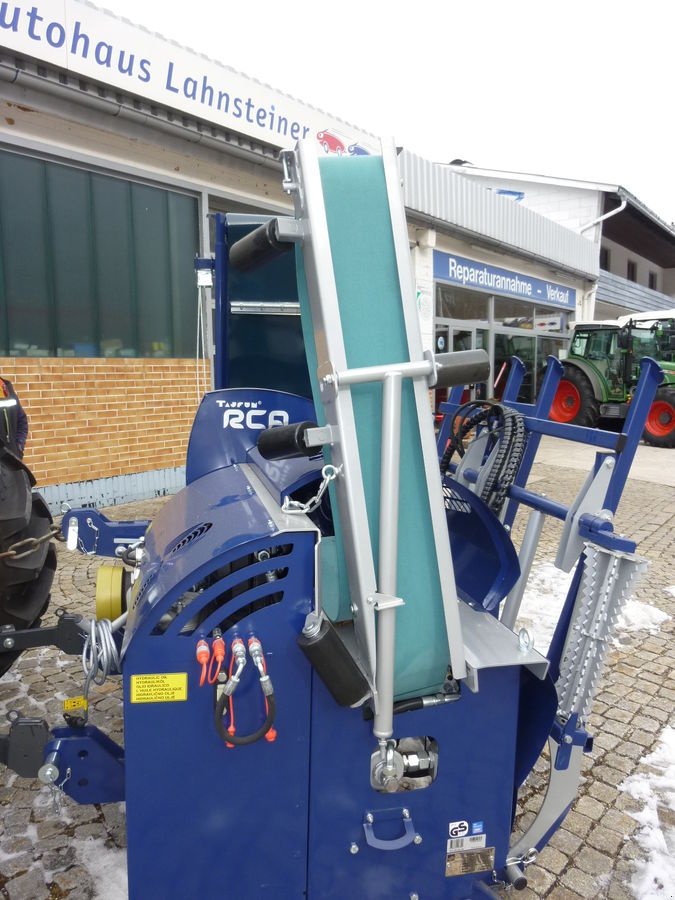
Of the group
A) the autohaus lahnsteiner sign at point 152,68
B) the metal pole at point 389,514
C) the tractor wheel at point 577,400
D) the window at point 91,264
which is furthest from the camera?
the tractor wheel at point 577,400

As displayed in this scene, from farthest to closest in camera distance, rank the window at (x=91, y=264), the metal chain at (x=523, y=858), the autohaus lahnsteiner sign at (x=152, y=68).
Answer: the window at (x=91, y=264), the autohaus lahnsteiner sign at (x=152, y=68), the metal chain at (x=523, y=858)

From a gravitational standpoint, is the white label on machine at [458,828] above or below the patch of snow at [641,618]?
above

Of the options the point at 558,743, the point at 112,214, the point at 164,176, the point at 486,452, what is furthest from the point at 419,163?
the point at 558,743

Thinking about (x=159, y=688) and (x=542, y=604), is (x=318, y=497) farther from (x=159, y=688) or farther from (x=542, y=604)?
(x=542, y=604)

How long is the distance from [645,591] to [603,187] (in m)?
15.0

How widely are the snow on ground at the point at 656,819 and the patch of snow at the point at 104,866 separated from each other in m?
1.61

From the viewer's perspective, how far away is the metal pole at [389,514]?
1.36 metres

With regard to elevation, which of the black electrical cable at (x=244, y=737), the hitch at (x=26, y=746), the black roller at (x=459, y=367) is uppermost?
the black roller at (x=459, y=367)

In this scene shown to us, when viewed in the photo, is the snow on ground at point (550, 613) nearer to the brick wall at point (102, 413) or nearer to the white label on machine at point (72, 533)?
the white label on machine at point (72, 533)

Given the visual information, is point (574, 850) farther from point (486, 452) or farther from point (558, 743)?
point (486, 452)

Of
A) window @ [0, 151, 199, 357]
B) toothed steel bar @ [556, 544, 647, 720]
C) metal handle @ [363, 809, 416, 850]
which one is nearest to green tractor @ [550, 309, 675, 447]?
window @ [0, 151, 199, 357]

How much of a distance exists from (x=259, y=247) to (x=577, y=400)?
13131 mm

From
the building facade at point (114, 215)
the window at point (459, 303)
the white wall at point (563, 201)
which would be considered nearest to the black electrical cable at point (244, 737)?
the building facade at point (114, 215)

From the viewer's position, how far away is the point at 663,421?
40.7 feet
